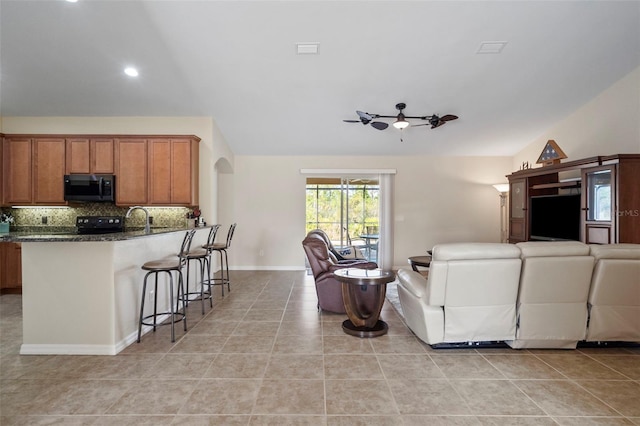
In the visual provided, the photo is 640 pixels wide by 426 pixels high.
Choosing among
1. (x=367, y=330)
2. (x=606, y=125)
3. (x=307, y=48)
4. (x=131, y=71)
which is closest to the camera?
(x=367, y=330)

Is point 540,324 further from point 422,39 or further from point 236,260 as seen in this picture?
point 236,260

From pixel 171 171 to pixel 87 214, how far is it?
177cm

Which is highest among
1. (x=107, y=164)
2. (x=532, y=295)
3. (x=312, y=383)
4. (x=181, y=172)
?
(x=107, y=164)

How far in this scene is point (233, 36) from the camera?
3.56 metres

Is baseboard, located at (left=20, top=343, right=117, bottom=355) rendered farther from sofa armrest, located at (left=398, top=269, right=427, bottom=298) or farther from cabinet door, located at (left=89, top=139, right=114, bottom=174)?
cabinet door, located at (left=89, top=139, right=114, bottom=174)

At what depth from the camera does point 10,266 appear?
15.9 feet

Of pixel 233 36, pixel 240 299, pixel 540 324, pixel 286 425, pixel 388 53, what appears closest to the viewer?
pixel 286 425

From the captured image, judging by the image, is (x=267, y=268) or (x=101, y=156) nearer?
(x=101, y=156)

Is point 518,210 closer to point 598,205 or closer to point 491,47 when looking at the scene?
point 598,205

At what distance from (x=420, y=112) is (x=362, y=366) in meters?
4.10

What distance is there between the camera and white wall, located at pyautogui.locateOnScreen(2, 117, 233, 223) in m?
5.16

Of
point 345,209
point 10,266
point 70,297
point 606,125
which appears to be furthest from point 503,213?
point 10,266

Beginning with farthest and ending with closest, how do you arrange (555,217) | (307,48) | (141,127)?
(141,127) < (555,217) < (307,48)

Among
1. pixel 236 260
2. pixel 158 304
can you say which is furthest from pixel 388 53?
pixel 236 260
